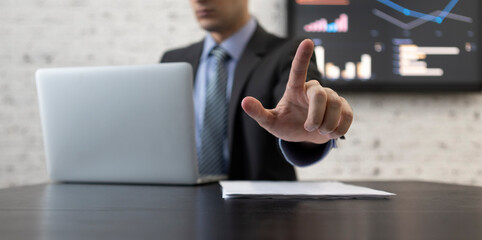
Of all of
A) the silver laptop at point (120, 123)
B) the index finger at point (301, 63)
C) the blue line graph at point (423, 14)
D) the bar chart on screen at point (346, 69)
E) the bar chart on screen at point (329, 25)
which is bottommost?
the silver laptop at point (120, 123)

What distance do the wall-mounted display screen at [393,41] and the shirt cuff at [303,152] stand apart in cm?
166

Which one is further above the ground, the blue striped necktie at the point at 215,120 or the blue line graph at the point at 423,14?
the blue line graph at the point at 423,14

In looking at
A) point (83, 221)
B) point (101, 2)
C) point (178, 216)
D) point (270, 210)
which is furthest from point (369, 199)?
point (101, 2)

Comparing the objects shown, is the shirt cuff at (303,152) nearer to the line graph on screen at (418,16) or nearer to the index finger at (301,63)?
the index finger at (301,63)

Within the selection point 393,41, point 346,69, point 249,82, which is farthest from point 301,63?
point 393,41

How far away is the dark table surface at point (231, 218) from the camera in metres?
0.48

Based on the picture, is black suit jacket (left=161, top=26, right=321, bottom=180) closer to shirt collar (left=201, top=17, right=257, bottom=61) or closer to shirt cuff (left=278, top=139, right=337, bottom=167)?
shirt collar (left=201, top=17, right=257, bottom=61)

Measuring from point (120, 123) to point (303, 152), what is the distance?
18.0 inches

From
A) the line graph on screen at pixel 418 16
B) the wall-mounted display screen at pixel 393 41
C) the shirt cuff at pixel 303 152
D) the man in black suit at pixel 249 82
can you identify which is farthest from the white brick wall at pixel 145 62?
the shirt cuff at pixel 303 152

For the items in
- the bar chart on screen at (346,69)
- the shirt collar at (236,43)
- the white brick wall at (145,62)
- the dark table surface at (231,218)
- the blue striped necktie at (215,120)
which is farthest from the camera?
the white brick wall at (145,62)

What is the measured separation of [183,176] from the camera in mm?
1105

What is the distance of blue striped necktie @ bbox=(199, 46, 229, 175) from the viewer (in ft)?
5.20

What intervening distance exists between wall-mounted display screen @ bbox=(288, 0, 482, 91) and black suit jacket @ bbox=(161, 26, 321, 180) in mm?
1101

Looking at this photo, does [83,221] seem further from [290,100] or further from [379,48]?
[379,48]
